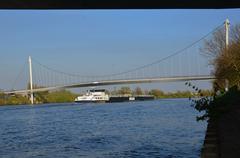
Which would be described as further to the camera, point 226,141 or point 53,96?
point 53,96

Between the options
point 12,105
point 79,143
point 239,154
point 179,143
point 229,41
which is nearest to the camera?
point 239,154

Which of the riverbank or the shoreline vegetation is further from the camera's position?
the shoreline vegetation

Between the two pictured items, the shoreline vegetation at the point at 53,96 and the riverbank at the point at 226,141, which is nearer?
the riverbank at the point at 226,141

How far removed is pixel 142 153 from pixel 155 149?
0.97m

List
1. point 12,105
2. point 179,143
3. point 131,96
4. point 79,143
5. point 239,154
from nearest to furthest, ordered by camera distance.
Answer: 1. point 239,154
2. point 179,143
3. point 79,143
4. point 12,105
5. point 131,96

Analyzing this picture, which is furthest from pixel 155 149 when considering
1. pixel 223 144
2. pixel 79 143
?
pixel 223 144

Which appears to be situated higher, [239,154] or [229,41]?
[229,41]

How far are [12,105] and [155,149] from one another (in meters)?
69.7

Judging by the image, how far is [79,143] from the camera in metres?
18.9
